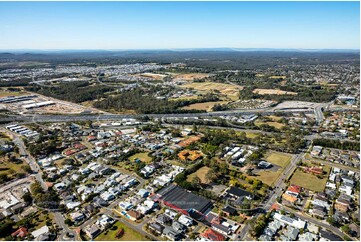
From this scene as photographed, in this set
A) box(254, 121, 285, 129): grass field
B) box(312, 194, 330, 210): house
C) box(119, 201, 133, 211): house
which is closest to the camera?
box(312, 194, 330, 210): house

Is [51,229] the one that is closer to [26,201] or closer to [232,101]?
[26,201]

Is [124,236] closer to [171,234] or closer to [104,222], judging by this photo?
[104,222]

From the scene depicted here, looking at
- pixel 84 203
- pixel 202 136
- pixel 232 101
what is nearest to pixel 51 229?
pixel 84 203

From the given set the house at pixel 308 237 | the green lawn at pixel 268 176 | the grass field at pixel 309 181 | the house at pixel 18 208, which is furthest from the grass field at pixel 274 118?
the house at pixel 18 208

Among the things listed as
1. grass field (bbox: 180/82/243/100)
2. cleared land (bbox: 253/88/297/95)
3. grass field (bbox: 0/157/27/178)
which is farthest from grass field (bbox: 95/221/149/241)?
cleared land (bbox: 253/88/297/95)

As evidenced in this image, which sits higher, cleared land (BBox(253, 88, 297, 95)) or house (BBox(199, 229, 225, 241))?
cleared land (BBox(253, 88, 297, 95))

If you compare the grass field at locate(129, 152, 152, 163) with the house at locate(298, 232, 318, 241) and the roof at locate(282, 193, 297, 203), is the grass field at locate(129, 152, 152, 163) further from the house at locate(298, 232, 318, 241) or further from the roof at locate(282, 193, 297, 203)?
the house at locate(298, 232, 318, 241)

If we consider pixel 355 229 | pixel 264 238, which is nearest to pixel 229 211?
pixel 264 238
